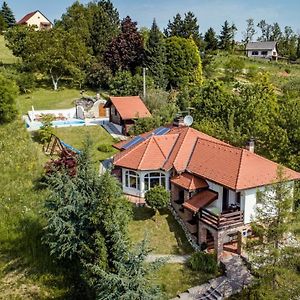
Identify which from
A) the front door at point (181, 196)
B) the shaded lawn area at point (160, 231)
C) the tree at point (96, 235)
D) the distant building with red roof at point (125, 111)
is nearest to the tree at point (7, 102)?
the distant building with red roof at point (125, 111)

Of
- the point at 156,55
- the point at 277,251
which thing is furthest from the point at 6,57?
the point at 277,251

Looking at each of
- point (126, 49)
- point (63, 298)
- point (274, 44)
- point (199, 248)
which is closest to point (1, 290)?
point (63, 298)

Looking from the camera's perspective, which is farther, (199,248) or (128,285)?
(199,248)

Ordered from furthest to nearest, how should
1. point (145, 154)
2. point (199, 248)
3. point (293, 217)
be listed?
point (145, 154), point (199, 248), point (293, 217)

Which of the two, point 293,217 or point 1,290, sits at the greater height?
point 293,217

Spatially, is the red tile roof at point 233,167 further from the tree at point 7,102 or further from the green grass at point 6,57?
the green grass at point 6,57

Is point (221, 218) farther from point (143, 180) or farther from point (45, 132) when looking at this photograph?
point (45, 132)

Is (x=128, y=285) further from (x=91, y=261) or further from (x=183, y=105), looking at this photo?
(x=183, y=105)
